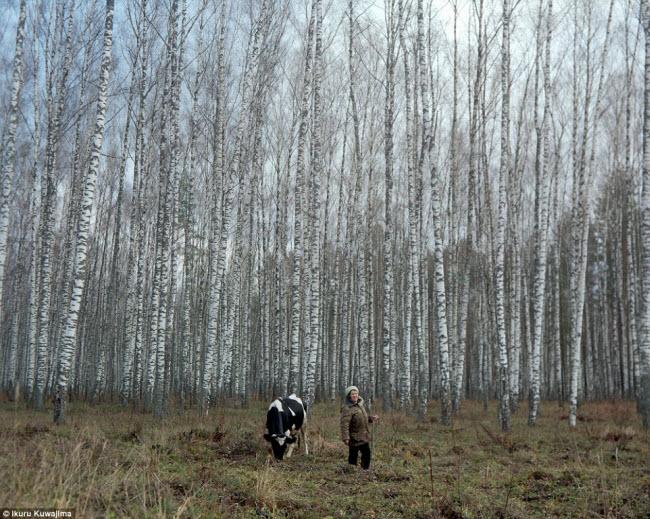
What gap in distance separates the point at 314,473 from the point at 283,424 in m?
1.24

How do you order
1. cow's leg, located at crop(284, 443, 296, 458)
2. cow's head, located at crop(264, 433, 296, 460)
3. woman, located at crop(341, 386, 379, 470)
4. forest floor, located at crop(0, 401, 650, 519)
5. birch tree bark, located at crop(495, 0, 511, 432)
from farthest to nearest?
birch tree bark, located at crop(495, 0, 511, 432) < cow's leg, located at crop(284, 443, 296, 458) < cow's head, located at crop(264, 433, 296, 460) < woman, located at crop(341, 386, 379, 470) < forest floor, located at crop(0, 401, 650, 519)

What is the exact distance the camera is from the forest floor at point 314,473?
16.3 feet

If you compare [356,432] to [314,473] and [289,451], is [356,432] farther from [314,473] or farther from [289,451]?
[289,451]

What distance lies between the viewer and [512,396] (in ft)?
65.1

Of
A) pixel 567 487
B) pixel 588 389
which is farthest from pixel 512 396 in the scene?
pixel 567 487

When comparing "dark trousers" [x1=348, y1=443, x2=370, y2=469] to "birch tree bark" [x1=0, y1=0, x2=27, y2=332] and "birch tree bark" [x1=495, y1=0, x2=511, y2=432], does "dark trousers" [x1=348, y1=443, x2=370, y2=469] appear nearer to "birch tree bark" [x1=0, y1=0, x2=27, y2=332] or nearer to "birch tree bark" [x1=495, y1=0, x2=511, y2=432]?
"birch tree bark" [x1=495, y1=0, x2=511, y2=432]

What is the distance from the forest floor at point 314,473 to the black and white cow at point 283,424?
281 mm

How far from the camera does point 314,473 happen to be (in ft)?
26.0

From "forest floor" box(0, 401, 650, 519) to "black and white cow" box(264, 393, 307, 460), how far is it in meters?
0.28

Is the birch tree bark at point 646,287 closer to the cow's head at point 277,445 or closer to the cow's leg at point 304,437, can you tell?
the cow's leg at point 304,437

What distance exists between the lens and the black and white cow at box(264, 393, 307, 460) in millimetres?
8805

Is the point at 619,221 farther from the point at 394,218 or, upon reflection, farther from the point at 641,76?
the point at 394,218

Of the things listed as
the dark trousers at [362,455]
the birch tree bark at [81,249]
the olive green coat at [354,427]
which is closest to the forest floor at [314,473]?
the dark trousers at [362,455]

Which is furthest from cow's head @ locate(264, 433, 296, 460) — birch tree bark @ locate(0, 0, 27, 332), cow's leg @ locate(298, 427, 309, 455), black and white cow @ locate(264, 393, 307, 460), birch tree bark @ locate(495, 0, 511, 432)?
birch tree bark @ locate(0, 0, 27, 332)
